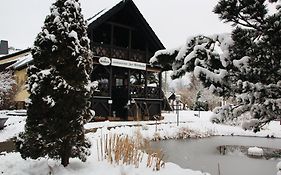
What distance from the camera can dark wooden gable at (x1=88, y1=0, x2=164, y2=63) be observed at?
17094 mm

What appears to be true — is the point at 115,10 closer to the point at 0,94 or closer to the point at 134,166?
the point at 0,94

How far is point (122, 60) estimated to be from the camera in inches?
682

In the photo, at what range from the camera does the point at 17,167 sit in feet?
16.6

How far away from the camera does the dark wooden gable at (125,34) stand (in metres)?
17.1

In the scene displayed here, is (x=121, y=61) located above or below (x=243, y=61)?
above

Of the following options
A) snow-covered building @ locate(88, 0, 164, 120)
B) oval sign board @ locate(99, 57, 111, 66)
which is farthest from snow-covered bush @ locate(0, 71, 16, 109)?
oval sign board @ locate(99, 57, 111, 66)

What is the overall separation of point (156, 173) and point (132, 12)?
14638mm

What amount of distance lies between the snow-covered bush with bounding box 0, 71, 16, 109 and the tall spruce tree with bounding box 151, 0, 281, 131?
17607 millimetres

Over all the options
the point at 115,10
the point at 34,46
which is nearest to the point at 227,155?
the point at 34,46

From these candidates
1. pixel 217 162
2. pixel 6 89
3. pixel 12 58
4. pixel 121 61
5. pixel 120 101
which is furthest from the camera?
pixel 12 58

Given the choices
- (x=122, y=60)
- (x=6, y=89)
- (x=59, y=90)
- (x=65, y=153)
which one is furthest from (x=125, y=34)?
(x=65, y=153)

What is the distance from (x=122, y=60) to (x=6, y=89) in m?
7.69

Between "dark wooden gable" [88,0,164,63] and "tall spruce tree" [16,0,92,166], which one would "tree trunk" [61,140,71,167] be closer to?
"tall spruce tree" [16,0,92,166]

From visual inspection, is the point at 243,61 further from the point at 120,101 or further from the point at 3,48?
the point at 3,48
